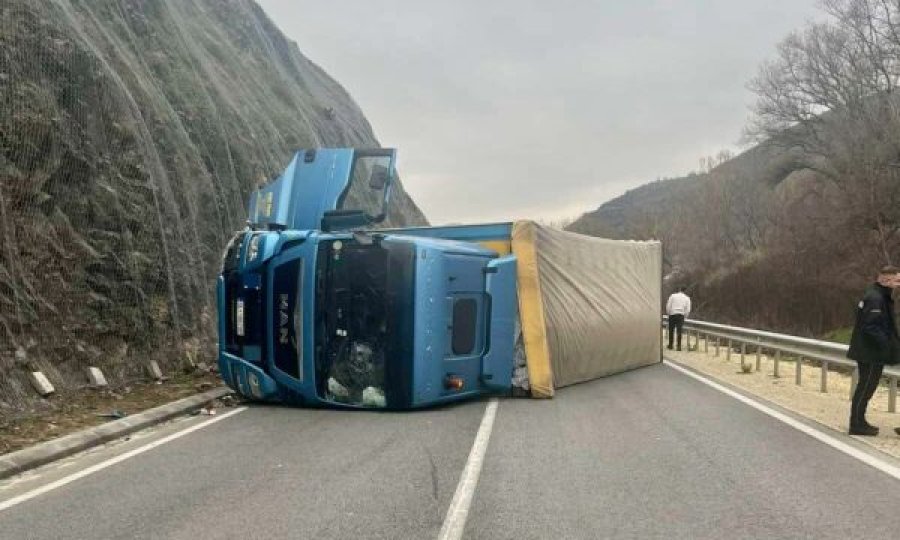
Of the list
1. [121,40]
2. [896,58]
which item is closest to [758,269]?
[896,58]

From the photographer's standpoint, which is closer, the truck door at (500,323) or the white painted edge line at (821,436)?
the white painted edge line at (821,436)

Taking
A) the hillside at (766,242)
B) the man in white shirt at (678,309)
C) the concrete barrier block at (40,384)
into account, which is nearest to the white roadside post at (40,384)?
the concrete barrier block at (40,384)

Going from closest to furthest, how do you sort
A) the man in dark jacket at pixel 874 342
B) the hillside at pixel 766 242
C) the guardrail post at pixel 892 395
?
the man in dark jacket at pixel 874 342, the guardrail post at pixel 892 395, the hillside at pixel 766 242

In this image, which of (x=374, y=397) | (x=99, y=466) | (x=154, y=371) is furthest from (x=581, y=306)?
(x=99, y=466)

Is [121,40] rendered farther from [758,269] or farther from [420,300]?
[758,269]

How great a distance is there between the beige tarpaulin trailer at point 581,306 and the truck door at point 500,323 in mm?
275

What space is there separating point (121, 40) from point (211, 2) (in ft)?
45.8

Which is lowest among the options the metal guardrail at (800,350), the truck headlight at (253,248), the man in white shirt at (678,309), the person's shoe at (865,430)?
the person's shoe at (865,430)

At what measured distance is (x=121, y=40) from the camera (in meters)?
15.9

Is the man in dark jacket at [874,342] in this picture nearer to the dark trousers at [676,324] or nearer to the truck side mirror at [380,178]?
the truck side mirror at [380,178]

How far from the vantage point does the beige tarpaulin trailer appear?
431 inches

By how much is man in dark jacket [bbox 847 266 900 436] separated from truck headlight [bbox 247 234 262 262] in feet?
21.9

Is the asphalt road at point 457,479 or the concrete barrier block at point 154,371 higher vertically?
the concrete barrier block at point 154,371

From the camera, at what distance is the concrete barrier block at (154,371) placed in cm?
1116
